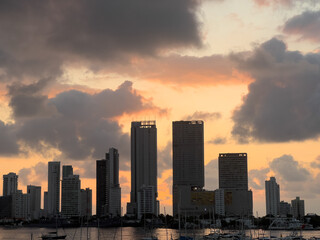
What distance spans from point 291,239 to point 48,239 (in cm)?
8210

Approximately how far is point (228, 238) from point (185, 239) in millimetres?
14116

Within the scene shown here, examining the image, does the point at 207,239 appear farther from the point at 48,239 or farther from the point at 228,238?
the point at 48,239

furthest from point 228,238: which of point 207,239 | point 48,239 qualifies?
point 48,239

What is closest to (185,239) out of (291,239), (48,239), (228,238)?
(228,238)

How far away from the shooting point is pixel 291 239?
155 m

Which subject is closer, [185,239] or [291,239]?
[185,239]

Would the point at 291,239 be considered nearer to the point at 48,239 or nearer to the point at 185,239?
the point at 185,239

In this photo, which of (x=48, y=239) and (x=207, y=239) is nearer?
(x=207, y=239)

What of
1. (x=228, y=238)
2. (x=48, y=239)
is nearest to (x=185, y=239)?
(x=228, y=238)

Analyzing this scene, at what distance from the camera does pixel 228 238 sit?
15225cm

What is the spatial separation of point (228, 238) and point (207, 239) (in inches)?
289

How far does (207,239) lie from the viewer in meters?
158

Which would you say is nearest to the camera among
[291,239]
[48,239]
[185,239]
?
[185,239]

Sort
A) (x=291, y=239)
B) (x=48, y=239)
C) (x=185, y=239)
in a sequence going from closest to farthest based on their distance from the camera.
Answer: (x=185, y=239) → (x=291, y=239) → (x=48, y=239)
